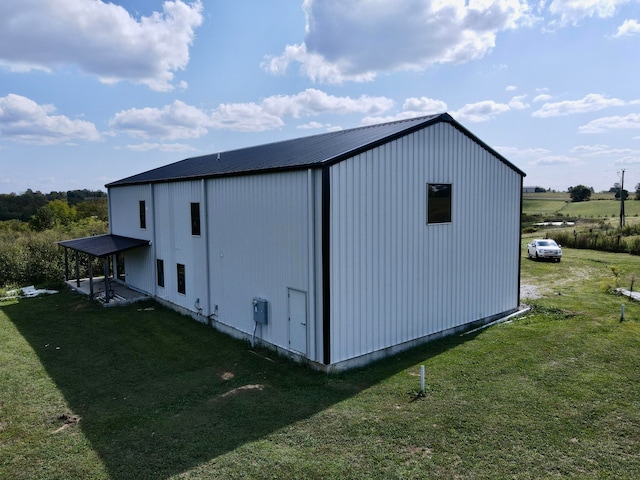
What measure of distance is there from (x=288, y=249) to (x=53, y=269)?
17.5 meters

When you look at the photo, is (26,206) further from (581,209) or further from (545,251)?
(581,209)

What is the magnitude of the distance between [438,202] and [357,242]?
3.10 meters

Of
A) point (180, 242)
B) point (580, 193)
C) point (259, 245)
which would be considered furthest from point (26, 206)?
point (580, 193)

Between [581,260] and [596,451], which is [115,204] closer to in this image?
[596,451]

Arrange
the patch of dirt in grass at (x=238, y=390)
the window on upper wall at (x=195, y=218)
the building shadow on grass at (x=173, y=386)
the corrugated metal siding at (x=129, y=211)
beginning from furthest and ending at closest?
1. the corrugated metal siding at (x=129, y=211)
2. the window on upper wall at (x=195, y=218)
3. the patch of dirt in grass at (x=238, y=390)
4. the building shadow on grass at (x=173, y=386)

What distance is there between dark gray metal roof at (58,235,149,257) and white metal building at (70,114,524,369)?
385 centimetres

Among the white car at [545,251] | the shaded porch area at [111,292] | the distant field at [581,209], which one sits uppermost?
the distant field at [581,209]

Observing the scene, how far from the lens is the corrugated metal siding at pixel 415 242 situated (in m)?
9.85

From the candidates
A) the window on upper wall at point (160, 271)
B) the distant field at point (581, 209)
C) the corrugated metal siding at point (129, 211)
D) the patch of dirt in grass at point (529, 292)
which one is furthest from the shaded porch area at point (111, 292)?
the distant field at point (581, 209)

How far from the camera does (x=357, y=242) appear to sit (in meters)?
9.99

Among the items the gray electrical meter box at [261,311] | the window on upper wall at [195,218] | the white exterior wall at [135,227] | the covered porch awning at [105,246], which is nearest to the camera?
the gray electrical meter box at [261,311]

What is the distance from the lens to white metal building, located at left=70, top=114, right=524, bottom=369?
9.78 metres

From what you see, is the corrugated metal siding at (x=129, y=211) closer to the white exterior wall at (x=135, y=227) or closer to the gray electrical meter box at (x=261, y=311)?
the white exterior wall at (x=135, y=227)

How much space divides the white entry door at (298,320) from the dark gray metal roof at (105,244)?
9731 mm
